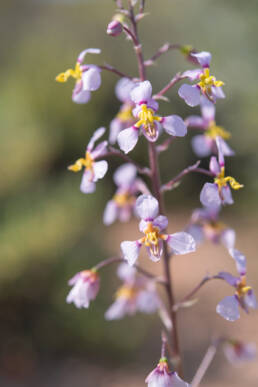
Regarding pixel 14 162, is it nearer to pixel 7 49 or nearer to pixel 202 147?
pixel 202 147

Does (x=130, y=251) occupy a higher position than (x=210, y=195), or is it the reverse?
(x=210, y=195)

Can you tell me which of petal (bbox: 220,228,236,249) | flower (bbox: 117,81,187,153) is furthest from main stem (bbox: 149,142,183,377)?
petal (bbox: 220,228,236,249)

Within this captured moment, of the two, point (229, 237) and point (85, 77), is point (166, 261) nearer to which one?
point (229, 237)

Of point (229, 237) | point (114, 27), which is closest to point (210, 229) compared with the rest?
point (229, 237)

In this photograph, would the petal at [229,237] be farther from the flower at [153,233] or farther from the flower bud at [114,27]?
the flower bud at [114,27]

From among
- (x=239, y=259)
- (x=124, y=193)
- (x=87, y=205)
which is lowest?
(x=87, y=205)

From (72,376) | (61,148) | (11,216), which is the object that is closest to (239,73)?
(61,148)

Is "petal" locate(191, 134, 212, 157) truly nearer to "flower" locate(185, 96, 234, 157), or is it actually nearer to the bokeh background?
"flower" locate(185, 96, 234, 157)
